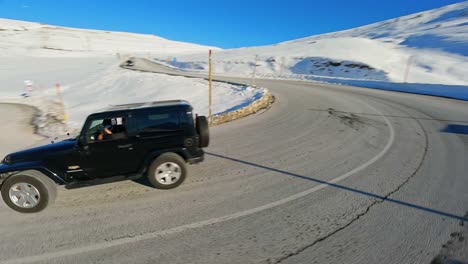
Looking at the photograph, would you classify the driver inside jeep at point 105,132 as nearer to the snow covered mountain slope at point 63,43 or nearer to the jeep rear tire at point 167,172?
the jeep rear tire at point 167,172

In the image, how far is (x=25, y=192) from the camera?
535cm

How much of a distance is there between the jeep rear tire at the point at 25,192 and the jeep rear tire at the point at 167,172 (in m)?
1.93

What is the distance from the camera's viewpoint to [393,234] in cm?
449

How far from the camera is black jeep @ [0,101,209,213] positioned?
5363 mm

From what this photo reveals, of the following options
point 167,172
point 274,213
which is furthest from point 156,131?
point 274,213

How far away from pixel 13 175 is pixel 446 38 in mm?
103779

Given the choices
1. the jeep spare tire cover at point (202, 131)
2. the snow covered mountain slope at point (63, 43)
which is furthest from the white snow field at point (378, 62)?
the snow covered mountain slope at point (63, 43)

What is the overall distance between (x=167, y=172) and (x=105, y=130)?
1.54 meters

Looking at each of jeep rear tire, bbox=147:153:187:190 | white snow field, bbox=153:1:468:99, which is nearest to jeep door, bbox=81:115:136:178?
jeep rear tire, bbox=147:153:187:190

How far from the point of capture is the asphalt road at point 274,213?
13.7 feet

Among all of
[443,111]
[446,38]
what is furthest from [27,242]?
[446,38]

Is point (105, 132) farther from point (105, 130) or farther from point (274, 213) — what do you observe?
point (274, 213)

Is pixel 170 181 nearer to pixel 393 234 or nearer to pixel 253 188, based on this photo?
pixel 253 188

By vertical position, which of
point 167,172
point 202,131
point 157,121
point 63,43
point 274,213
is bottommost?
point 274,213
